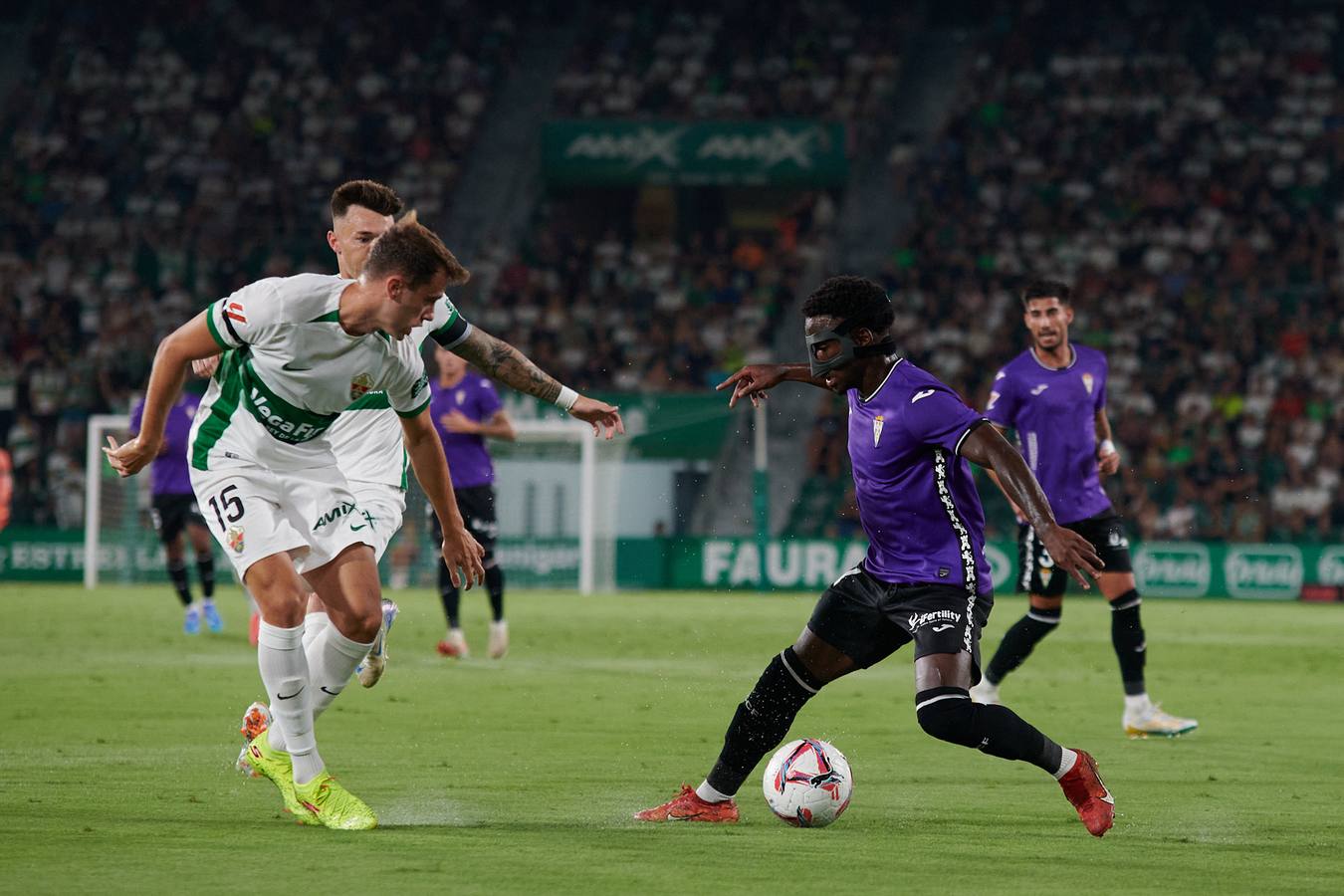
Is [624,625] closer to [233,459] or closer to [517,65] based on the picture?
[233,459]

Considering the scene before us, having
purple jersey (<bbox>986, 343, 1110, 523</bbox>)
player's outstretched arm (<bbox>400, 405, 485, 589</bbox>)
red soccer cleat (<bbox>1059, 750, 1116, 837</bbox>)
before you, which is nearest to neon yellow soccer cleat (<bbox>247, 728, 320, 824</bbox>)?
player's outstretched arm (<bbox>400, 405, 485, 589</bbox>)

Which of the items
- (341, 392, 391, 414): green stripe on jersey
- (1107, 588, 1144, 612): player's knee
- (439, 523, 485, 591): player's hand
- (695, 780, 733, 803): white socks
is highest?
Result: (341, 392, 391, 414): green stripe on jersey

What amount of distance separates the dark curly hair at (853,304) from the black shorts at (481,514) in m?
8.30

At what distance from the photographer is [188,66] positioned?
36656 millimetres

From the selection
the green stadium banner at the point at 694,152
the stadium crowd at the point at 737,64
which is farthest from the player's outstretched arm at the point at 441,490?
the stadium crowd at the point at 737,64

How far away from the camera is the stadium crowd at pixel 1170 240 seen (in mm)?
27406

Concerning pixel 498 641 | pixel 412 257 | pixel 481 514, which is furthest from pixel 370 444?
pixel 498 641

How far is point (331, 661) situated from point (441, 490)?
0.83m

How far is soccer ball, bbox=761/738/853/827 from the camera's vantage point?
7016mm

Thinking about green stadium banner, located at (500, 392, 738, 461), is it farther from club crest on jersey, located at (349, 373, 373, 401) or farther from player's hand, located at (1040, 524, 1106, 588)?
player's hand, located at (1040, 524, 1106, 588)

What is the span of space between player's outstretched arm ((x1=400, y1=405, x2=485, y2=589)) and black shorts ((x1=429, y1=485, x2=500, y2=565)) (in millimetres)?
7350

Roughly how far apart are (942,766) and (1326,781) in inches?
68.5

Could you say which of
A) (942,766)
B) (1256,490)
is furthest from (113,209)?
(942,766)

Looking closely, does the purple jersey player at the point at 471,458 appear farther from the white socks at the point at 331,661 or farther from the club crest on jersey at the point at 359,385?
the club crest on jersey at the point at 359,385
